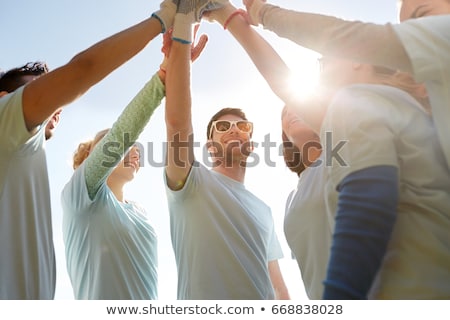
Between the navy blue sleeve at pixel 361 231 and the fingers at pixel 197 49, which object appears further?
the fingers at pixel 197 49

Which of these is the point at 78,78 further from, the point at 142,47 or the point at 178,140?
the point at 178,140

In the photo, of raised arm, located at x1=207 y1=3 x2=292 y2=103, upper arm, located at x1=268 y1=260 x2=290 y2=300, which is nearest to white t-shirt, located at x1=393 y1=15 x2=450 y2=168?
raised arm, located at x1=207 y1=3 x2=292 y2=103

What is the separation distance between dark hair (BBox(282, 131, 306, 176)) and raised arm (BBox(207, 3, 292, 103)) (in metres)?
0.41

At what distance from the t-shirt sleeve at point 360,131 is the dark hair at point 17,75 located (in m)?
1.38

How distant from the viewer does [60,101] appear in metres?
1.58

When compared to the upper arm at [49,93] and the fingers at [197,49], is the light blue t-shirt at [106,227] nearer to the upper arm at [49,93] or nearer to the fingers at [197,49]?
the fingers at [197,49]

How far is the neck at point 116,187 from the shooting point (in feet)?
9.39

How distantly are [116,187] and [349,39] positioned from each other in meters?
2.02

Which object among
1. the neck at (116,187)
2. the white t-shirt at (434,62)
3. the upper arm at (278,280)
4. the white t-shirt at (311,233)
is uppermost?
the white t-shirt at (434,62)

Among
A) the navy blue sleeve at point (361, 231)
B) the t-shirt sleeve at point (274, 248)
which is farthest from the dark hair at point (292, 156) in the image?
the navy blue sleeve at point (361, 231)

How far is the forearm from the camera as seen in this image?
44.6 inches

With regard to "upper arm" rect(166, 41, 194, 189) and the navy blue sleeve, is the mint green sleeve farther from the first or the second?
the navy blue sleeve

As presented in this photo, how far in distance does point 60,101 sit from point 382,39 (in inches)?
41.3

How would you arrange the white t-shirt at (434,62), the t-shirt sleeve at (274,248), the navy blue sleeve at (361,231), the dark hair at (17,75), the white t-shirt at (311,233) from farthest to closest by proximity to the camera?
the t-shirt sleeve at (274,248)
the dark hair at (17,75)
the white t-shirt at (311,233)
the white t-shirt at (434,62)
the navy blue sleeve at (361,231)
